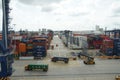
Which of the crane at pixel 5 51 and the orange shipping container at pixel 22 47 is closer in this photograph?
the crane at pixel 5 51

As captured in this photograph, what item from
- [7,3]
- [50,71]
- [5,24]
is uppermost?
[7,3]

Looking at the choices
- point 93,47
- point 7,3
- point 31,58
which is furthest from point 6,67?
point 93,47

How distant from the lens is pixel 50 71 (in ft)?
205

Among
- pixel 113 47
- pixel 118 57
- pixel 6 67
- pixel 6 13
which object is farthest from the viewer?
pixel 113 47

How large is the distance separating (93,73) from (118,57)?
3158 cm

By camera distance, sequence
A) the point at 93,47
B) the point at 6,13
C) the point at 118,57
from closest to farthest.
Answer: the point at 6,13 < the point at 118,57 < the point at 93,47

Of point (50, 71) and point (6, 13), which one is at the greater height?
point (6, 13)

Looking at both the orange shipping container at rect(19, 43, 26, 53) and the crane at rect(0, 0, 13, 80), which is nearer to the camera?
the crane at rect(0, 0, 13, 80)

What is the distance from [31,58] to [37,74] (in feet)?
99.2

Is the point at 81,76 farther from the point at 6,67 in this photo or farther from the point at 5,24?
the point at 5,24

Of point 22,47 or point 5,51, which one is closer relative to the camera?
point 5,51

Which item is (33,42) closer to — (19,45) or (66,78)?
(19,45)

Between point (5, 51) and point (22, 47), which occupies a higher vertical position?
point (5, 51)

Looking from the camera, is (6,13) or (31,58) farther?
(31,58)
